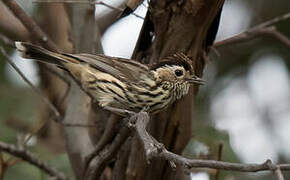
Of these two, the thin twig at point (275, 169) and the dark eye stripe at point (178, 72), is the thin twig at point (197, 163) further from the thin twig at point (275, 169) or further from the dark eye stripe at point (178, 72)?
the dark eye stripe at point (178, 72)

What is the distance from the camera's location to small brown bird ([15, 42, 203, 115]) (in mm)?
3397

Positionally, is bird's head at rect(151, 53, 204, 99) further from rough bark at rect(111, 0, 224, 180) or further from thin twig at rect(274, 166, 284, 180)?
thin twig at rect(274, 166, 284, 180)

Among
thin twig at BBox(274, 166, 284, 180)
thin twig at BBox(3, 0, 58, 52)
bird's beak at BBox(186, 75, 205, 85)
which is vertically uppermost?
thin twig at BBox(3, 0, 58, 52)

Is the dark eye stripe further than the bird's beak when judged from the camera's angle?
Yes

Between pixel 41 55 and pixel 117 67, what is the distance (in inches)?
16.7

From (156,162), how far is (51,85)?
259 cm

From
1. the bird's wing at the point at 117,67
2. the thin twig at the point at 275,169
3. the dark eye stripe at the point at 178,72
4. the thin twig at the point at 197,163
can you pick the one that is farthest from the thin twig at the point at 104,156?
the thin twig at the point at 275,169

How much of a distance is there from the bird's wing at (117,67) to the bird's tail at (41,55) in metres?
0.06

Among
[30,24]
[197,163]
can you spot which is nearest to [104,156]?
[30,24]

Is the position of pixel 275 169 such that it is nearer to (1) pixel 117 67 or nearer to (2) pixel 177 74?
(2) pixel 177 74

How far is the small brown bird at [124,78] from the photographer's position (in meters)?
3.40

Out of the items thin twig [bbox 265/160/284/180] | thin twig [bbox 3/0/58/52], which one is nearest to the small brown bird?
thin twig [bbox 3/0/58/52]

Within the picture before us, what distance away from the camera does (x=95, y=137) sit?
394 cm

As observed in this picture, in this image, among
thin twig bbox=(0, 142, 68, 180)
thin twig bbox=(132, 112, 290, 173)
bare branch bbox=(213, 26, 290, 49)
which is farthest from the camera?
bare branch bbox=(213, 26, 290, 49)
